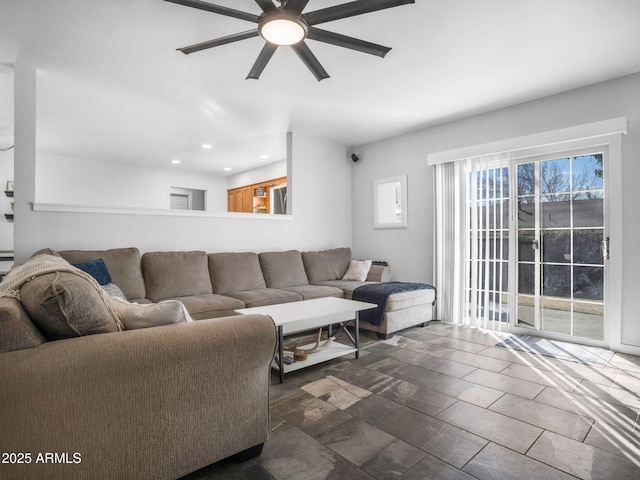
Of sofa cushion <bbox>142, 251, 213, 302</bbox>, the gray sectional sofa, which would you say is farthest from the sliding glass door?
sofa cushion <bbox>142, 251, 213, 302</bbox>

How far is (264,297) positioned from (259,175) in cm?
458

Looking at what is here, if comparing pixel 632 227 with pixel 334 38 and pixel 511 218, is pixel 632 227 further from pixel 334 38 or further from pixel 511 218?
pixel 334 38

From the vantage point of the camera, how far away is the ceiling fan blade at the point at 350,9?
185 cm

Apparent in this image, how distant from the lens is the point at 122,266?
11.0ft

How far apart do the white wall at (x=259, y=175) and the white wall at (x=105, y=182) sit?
73 cm

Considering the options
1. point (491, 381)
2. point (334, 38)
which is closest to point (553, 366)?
point (491, 381)

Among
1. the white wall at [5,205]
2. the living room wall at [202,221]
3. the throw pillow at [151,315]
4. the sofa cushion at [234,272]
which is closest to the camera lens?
the throw pillow at [151,315]

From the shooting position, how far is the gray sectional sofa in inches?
130

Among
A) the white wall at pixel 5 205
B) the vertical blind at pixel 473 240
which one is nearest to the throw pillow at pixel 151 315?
the vertical blind at pixel 473 240

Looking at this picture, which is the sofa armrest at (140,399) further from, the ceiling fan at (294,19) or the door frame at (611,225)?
the door frame at (611,225)

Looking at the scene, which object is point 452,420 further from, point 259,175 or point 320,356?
point 259,175

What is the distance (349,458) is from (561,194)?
350 cm

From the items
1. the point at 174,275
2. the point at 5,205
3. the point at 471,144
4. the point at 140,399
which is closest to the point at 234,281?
the point at 174,275

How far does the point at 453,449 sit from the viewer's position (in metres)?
1.74
